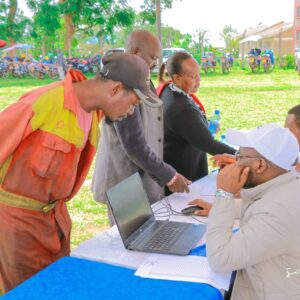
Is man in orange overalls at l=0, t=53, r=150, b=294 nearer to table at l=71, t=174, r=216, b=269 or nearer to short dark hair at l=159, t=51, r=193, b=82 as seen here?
table at l=71, t=174, r=216, b=269

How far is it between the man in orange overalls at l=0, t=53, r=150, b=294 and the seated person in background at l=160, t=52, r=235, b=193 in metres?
0.85

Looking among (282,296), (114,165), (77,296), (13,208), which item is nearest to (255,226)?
(282,296)

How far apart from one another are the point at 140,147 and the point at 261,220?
0.95m

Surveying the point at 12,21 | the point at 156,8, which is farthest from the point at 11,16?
the point at 156,8

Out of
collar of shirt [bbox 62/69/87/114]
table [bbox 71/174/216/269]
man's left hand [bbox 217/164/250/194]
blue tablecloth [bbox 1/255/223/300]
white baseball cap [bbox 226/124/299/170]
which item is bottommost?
table [bbox 71/174/216/269]

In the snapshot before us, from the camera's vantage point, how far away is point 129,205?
1818 mm

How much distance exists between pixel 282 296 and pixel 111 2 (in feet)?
8.53

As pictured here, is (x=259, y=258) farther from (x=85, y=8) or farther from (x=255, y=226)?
(x=85, y=8)

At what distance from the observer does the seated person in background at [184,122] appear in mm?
2590

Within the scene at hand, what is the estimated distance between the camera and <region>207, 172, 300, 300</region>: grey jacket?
4.50ft

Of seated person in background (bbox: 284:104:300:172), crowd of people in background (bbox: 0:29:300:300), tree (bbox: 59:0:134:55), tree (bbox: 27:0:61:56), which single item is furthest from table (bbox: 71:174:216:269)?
tree (bbox: 27:0:61:56)

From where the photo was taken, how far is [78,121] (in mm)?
1716

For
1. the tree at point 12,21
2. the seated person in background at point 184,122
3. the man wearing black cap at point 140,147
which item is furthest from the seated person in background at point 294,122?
the tree at point 12,21

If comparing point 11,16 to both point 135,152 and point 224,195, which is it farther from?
point 224,195
